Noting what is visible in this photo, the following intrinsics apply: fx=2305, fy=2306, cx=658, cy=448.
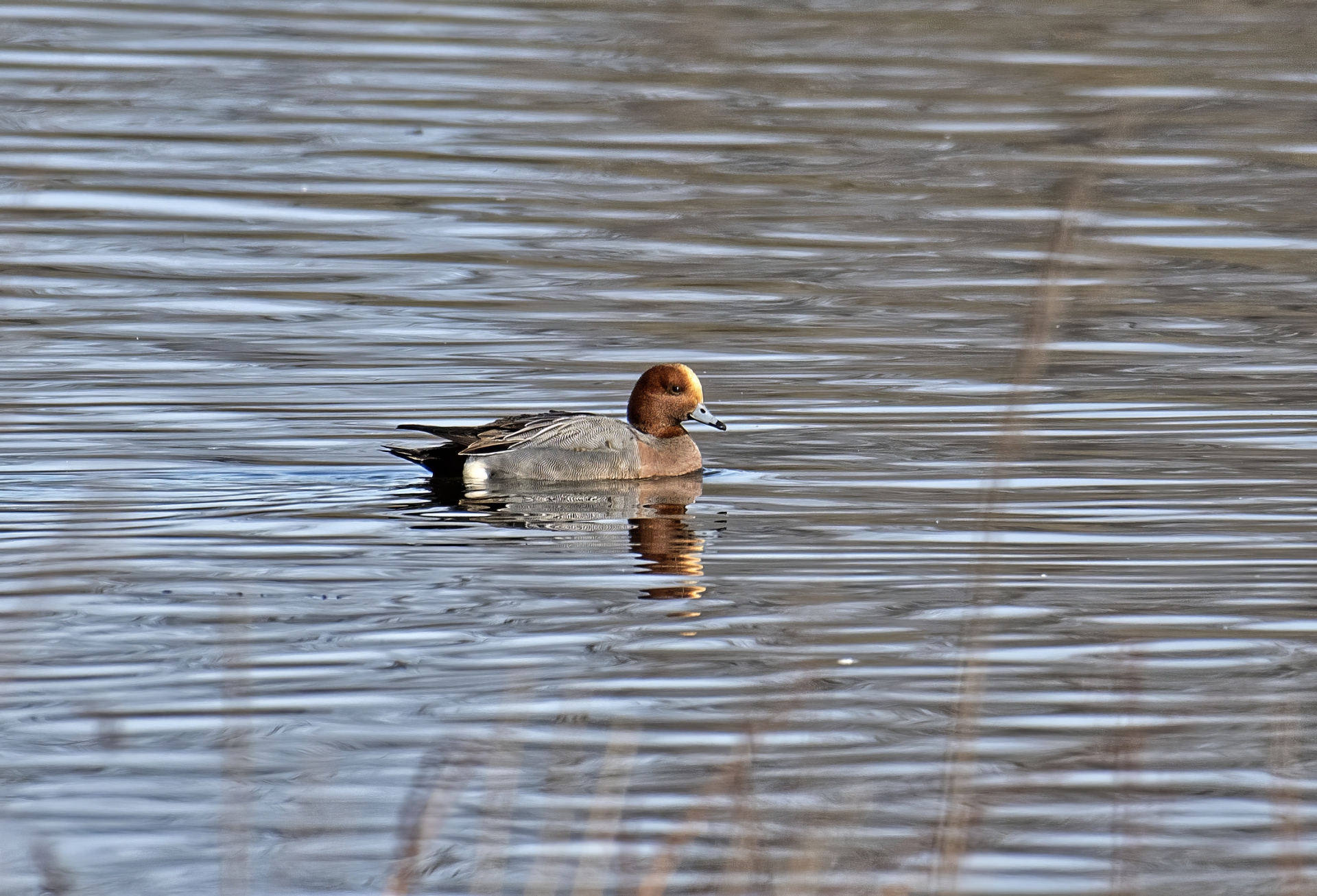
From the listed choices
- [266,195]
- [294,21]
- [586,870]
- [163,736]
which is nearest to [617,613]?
[163,736]

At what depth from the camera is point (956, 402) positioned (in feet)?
34.0

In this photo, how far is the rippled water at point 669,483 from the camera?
522 cm

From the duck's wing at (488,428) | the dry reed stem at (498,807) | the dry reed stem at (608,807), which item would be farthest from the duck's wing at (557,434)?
the dry reed stem at (498,807)

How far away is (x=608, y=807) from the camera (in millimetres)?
4332

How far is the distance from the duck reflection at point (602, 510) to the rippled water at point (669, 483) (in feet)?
0.16

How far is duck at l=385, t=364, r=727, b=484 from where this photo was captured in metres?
9.38

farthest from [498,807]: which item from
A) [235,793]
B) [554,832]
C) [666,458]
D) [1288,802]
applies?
[666,458]

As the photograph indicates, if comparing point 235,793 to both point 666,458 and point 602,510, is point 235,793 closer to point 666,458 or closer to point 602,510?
point 602,510

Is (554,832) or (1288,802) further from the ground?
(1288,802)

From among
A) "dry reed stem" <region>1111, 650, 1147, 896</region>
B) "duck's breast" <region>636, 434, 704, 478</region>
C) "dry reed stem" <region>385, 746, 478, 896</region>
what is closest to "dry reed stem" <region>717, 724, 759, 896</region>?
"dry reed stem" <region>385, 746, 478, 896</region>

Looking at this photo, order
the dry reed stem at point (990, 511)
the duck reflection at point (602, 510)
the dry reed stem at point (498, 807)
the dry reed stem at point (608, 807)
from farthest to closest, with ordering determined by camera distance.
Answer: the duck reflection at point (602, 510)
the dry reed stem at point (498, 807)
the dry reed stem at point (608, 807)
the dry reed stem at point (990, 511)

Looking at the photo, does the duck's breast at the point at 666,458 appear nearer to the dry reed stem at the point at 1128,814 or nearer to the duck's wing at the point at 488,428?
the duck's wing at the point at 488,428

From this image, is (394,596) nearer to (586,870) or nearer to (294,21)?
(586,870)

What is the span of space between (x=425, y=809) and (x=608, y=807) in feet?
1.44
